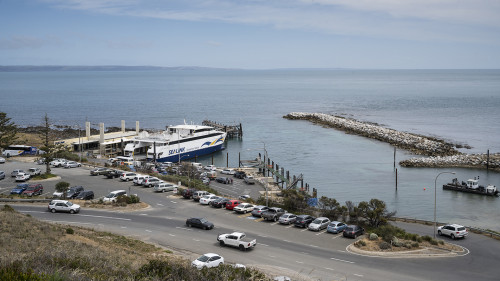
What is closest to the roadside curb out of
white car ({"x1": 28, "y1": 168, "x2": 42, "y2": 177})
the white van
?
the white van

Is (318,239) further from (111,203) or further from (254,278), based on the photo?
(111,203)

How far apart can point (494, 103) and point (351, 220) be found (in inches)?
6057

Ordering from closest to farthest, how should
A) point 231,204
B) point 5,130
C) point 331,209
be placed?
point 331,209 < point 231,204 < point 5,130

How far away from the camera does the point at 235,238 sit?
26516 mm

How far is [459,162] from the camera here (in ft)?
222

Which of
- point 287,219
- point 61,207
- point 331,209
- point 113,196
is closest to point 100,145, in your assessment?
point 113,196

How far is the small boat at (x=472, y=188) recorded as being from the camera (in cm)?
5197

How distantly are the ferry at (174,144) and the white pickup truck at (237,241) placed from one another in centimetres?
4093

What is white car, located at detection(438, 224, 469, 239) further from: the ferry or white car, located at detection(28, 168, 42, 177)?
the ferry

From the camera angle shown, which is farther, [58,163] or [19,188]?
[58,163]

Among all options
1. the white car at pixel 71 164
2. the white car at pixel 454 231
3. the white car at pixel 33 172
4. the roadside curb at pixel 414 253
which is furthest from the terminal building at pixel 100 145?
the white car at pixel 454 231

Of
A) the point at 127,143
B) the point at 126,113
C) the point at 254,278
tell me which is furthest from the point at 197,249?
the point at 126,113

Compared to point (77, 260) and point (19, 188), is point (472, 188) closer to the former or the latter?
point (19, 188)

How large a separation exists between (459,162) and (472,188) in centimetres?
1595
